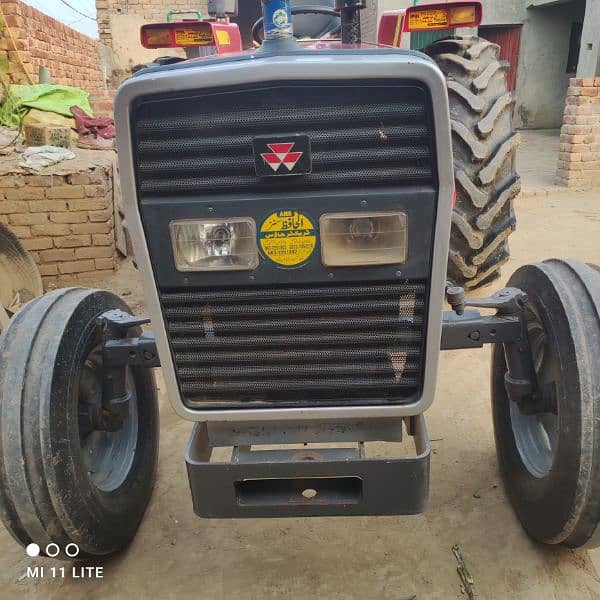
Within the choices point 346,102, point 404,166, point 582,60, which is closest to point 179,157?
point 346,102

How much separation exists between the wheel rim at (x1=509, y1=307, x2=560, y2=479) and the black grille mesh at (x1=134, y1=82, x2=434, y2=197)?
0.96 metres

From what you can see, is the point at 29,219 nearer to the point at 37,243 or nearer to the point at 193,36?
the point at 37,243

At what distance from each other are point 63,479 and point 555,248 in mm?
4807

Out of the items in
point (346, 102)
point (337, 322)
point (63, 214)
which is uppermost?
point (346, 102)

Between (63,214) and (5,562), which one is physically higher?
(63,214)


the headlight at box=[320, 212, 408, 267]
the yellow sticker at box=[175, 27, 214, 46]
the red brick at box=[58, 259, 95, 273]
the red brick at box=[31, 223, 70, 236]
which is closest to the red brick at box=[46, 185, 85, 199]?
the red brick at box=[31, 223, 70, 236]

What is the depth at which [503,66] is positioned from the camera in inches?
140

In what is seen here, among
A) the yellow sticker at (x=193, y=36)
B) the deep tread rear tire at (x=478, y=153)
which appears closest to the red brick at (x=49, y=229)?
the yellow sticker at (x=193, y=36)

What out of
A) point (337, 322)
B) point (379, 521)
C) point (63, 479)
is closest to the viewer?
point (337, 322)

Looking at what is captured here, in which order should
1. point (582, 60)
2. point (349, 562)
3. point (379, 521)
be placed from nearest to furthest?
point (349, 562), point (379, 521), point (582, 60)

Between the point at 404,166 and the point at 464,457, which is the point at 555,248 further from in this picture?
the point at 404,166

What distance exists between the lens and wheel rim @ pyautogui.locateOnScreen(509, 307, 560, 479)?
6.96 ft

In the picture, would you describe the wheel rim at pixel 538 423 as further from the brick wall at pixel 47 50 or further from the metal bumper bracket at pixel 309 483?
the brick wall at pixel 47 50

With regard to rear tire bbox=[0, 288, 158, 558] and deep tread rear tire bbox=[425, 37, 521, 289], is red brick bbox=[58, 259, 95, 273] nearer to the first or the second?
rear tire bbox=[0, 288, 158, 558]
